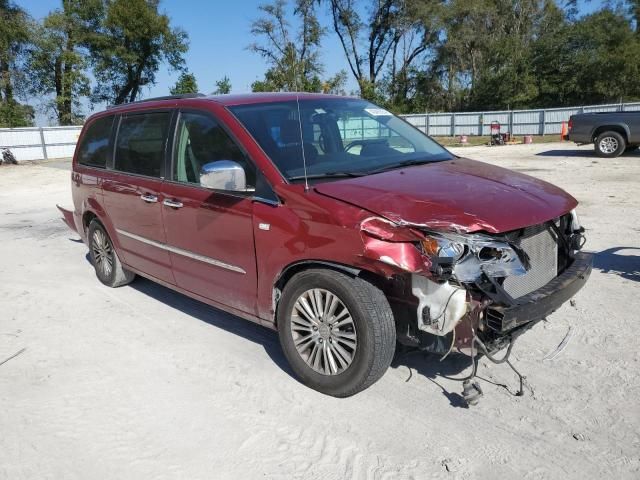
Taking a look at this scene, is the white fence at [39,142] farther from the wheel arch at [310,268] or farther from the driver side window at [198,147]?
the wheel arch at [310,268]

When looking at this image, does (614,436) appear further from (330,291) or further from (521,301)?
(330,291)

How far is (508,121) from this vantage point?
31.8m

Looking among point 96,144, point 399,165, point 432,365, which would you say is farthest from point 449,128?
point 432,365

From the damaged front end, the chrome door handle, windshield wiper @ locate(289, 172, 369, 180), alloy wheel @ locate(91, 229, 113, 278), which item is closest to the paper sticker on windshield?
windshield wiper @ locate(289, 172, 369, 180)

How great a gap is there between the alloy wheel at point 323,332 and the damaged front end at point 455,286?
1.03ft

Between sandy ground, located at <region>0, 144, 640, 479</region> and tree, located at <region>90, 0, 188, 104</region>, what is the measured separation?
39.6m

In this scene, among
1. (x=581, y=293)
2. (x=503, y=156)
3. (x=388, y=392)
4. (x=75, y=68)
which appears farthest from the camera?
(x=75, y=68)

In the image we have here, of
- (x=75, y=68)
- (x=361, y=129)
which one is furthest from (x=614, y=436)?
(x=75, y=68)

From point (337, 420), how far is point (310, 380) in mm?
406

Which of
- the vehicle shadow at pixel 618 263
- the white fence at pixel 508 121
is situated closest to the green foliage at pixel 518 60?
the white fence at pixel 508 121

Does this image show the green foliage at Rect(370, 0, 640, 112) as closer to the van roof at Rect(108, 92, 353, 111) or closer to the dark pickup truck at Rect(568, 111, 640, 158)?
the dark pickup truck at Rect(568, 111, 640, 158)

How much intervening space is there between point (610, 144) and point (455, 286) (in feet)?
52.2

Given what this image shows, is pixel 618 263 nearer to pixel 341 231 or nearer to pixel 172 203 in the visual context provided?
pixel 341 231

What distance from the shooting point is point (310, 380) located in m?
3.63
